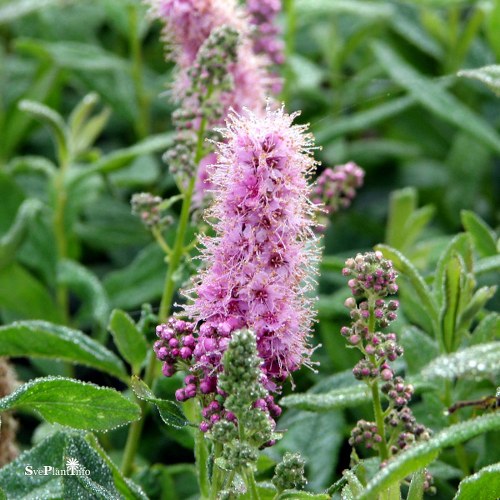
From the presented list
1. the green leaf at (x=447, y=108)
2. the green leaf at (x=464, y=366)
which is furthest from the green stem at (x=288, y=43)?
the green leaf at (x=464, y=366)

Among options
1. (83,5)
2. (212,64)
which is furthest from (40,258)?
(83,5)

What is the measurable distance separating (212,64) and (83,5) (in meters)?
2.01

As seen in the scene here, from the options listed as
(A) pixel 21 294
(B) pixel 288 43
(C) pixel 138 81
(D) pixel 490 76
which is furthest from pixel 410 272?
(C) pixel 138 81

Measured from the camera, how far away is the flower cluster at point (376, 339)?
134 cm

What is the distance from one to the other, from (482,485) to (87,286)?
3.98 feet

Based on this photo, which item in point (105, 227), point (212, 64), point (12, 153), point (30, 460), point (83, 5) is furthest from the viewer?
point (83, 5)

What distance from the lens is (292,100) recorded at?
3213 mm

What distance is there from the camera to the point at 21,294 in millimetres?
2434

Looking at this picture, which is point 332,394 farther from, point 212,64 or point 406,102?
point 406,102

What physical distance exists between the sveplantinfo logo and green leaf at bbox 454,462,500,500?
51cm

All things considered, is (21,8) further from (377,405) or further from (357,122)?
(377,405)

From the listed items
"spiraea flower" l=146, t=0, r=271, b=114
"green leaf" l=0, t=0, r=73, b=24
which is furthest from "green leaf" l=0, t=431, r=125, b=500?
"green leaf" l=0, t=0, r=73, b=24

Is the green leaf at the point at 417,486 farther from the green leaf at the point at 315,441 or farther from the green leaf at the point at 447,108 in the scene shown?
the green leaf at the point at 447,108

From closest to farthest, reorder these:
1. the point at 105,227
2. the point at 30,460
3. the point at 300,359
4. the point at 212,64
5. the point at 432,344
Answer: the point at 300,359 → the point at 30,460 → the point at 212,64 → the point at 432,344 → the point at 105,227
